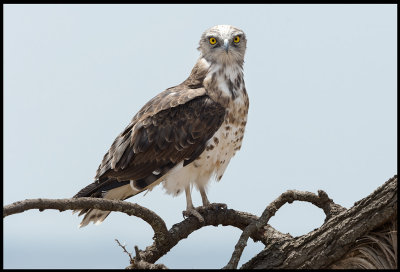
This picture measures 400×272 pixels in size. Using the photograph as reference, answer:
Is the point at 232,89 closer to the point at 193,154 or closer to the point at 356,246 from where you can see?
the point at 193,154

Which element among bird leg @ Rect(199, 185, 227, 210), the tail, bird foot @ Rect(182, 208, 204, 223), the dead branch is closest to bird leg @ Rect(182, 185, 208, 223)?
bird foot @ Rect(182, 208, 204, 223)

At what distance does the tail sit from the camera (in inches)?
201

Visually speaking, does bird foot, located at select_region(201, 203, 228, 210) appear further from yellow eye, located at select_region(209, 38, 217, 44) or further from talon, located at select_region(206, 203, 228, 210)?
yellow eye, located at select_region(209, 38, 217, 44)

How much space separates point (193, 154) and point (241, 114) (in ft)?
2.01

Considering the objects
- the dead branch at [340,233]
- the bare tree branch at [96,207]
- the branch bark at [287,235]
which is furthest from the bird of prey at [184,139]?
the dead branch at [340,233]

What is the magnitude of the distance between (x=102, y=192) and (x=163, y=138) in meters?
0.73

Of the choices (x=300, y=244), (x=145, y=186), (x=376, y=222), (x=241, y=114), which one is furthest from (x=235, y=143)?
(x=376, y=222)

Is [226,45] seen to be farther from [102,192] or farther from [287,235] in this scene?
[287,235]

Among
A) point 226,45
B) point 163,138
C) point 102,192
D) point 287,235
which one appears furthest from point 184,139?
point 287,235

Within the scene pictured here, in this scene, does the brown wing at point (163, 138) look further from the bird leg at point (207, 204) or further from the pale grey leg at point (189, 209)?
the bird leg at point (207, 204)

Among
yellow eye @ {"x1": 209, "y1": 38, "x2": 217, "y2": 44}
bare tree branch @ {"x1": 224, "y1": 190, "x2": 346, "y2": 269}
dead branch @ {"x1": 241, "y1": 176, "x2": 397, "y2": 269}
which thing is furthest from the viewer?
yellow eye @ {"x1": 209, "y1": 38, "x2": 217, "y2": 44}

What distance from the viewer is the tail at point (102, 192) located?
5102 millimetres

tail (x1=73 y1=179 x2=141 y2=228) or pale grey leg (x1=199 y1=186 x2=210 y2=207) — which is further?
pale grey leg (x1=199 y1=186 x2=210 y2=207)

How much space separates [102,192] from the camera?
5.11m
